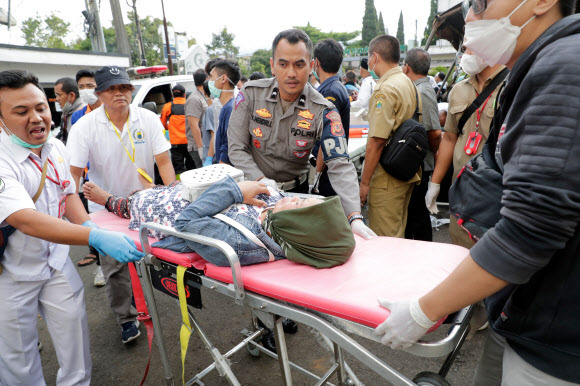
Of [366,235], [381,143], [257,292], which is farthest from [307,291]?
[381,143]

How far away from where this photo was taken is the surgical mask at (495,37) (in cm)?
98

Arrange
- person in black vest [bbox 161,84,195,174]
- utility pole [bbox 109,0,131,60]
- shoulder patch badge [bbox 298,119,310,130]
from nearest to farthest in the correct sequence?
1. shoulder patch badge [bbox 298,119,310,130]
2. person in black vest [bbox 161,84,195,174]
3. utility pole [bbox 109,0,131,60]

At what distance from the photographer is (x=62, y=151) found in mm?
2100

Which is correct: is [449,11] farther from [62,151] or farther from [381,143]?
[62,151]

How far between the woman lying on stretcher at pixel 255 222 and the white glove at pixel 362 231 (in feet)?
0.90

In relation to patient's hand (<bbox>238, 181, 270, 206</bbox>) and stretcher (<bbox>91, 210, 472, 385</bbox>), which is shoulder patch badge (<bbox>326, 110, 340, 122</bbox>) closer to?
patient's hand (<bbox>238, 181, 270, 206</bbox>)

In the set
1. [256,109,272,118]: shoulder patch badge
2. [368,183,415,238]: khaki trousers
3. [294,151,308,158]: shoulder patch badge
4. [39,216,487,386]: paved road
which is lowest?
[39,216,487,386]: paved road

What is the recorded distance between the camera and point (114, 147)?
2666 mm

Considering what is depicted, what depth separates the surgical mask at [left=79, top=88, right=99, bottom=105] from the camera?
3919 mm

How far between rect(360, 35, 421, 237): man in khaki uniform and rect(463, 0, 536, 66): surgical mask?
5.80 ft

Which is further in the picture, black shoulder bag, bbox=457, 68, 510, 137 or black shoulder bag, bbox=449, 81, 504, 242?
black shoulder bag, bbox=457, 68, 510, 137

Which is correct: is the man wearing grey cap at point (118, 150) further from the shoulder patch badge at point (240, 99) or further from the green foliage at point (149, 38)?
the green foliage at point (149, 38)

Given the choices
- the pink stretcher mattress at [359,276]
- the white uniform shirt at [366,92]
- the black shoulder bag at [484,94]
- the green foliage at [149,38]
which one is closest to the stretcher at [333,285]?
the pink stretcher mattress at [359,276]

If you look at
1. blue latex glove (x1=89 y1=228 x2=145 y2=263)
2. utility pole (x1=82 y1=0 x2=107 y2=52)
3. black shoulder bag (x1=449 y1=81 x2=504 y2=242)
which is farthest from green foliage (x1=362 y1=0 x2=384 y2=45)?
black shoulder bag (x1=449 y1=81 x2=504 y2=242)
